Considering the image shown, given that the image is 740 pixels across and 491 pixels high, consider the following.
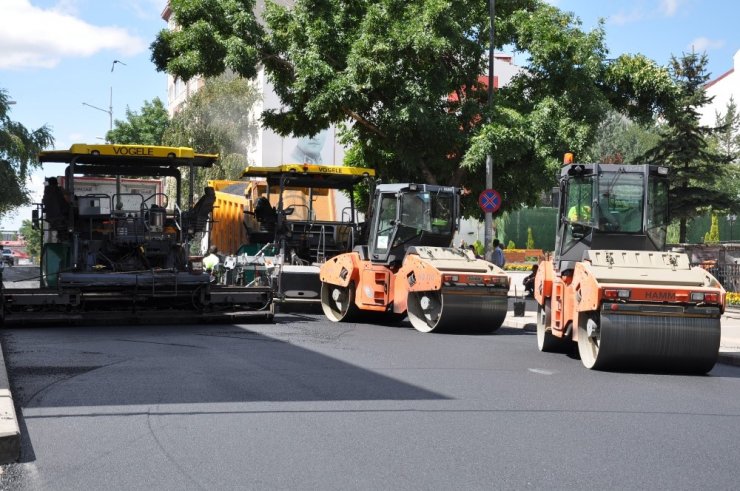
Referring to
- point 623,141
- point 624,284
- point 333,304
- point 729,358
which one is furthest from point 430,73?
point 623,141

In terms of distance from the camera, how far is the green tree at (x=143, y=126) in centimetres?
6919

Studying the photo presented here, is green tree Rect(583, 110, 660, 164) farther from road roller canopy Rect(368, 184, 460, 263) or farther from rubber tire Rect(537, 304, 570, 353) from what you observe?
rubber tire Rect(537, 304, 570, 353)

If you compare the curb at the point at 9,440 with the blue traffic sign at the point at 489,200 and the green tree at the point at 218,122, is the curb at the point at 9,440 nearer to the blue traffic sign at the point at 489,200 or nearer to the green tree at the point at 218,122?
the blue traffic sign at the point at 489,200

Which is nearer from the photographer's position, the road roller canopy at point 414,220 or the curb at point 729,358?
the curb at point 729,358

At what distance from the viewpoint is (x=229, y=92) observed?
4953 centimetres

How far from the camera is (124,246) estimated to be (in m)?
16.3

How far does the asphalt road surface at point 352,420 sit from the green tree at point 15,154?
115 ft

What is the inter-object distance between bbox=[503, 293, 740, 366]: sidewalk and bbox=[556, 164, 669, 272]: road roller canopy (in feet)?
6.07

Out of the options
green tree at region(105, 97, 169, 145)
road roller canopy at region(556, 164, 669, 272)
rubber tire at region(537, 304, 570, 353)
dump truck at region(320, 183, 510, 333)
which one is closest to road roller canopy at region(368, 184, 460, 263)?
dump truck at region(320, 183, 510, 333)

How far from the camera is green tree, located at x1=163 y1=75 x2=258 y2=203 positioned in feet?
160

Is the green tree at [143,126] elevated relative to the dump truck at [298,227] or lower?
elevated

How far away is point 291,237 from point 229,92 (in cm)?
2988

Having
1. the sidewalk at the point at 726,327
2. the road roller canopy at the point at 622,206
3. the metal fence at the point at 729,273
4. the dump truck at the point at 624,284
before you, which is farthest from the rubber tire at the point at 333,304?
the metal fence at the point at 729,273

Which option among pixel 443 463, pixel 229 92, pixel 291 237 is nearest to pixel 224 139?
pixel 229 92
